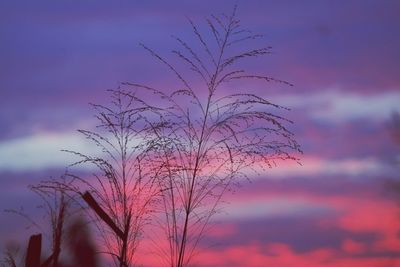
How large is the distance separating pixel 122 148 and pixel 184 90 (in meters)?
1.06

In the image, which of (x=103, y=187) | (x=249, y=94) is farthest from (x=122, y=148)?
(x=249, y=94)

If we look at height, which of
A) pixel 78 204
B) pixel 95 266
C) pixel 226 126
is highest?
pixel 226 126

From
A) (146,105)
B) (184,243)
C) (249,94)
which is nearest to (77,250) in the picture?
(184,243)

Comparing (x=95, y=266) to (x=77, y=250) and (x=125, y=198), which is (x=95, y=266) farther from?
(x=125, y=198)

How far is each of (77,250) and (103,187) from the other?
0.76 m

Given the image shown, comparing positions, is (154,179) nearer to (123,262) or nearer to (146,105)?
(146,105)

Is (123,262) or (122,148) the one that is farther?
(122,148)

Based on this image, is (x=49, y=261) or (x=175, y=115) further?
(x=175, y=115)

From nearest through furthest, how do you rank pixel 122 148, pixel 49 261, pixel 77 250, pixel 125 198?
pixel 49 261, pixel 77 250, pixel 125 198, pixel 122 148

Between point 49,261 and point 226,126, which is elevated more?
point 226,126

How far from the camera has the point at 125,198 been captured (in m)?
6.31

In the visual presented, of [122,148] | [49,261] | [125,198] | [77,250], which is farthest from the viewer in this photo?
[122,148]

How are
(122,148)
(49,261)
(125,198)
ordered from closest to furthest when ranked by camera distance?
(49,261), (125,198), (122,148)

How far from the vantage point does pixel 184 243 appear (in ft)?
19.9
